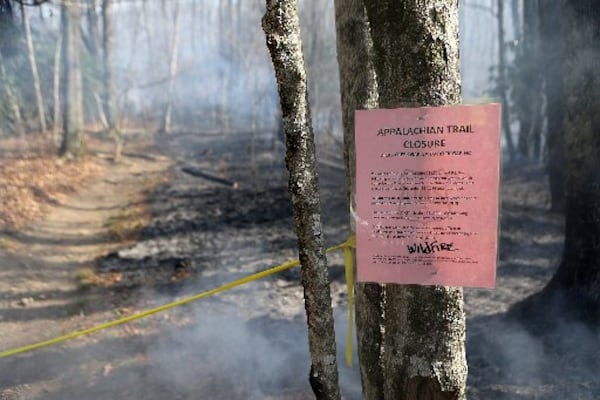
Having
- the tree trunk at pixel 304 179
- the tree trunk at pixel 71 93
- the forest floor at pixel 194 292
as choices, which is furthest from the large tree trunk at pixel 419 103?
the tree trunk at pixel 71 93

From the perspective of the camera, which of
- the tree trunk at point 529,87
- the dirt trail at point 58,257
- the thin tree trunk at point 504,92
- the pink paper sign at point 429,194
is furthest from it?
the thin tree trunk at point 504,92

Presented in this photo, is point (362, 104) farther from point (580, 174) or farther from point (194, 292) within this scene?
point (194, 292)

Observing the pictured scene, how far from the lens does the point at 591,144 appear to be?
3.97m

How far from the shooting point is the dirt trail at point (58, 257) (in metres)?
5.30

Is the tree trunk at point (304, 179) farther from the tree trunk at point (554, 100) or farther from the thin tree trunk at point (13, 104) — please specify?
the thin tree trunk at point (13, 104)

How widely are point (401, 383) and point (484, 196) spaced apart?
752 mm

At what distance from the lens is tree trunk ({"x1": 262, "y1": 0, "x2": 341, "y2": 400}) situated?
170 centimetres

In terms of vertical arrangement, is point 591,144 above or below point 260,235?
above

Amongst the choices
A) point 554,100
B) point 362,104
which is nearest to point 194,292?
point 362,104

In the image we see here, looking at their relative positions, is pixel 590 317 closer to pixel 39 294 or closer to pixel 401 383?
pixel 401 383

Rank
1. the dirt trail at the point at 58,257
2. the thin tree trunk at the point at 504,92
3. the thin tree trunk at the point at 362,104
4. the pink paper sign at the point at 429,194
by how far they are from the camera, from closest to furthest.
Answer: the pink paper sign at the point at 429,194, the thin tree trunk at the point at 362,104, the dirt trail at the point at 58,257, the thin tree trunk at the point at 504,92

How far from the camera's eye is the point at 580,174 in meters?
4.06

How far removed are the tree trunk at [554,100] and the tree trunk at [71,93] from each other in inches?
485

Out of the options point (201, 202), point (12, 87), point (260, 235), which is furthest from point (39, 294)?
point (12, 87)
